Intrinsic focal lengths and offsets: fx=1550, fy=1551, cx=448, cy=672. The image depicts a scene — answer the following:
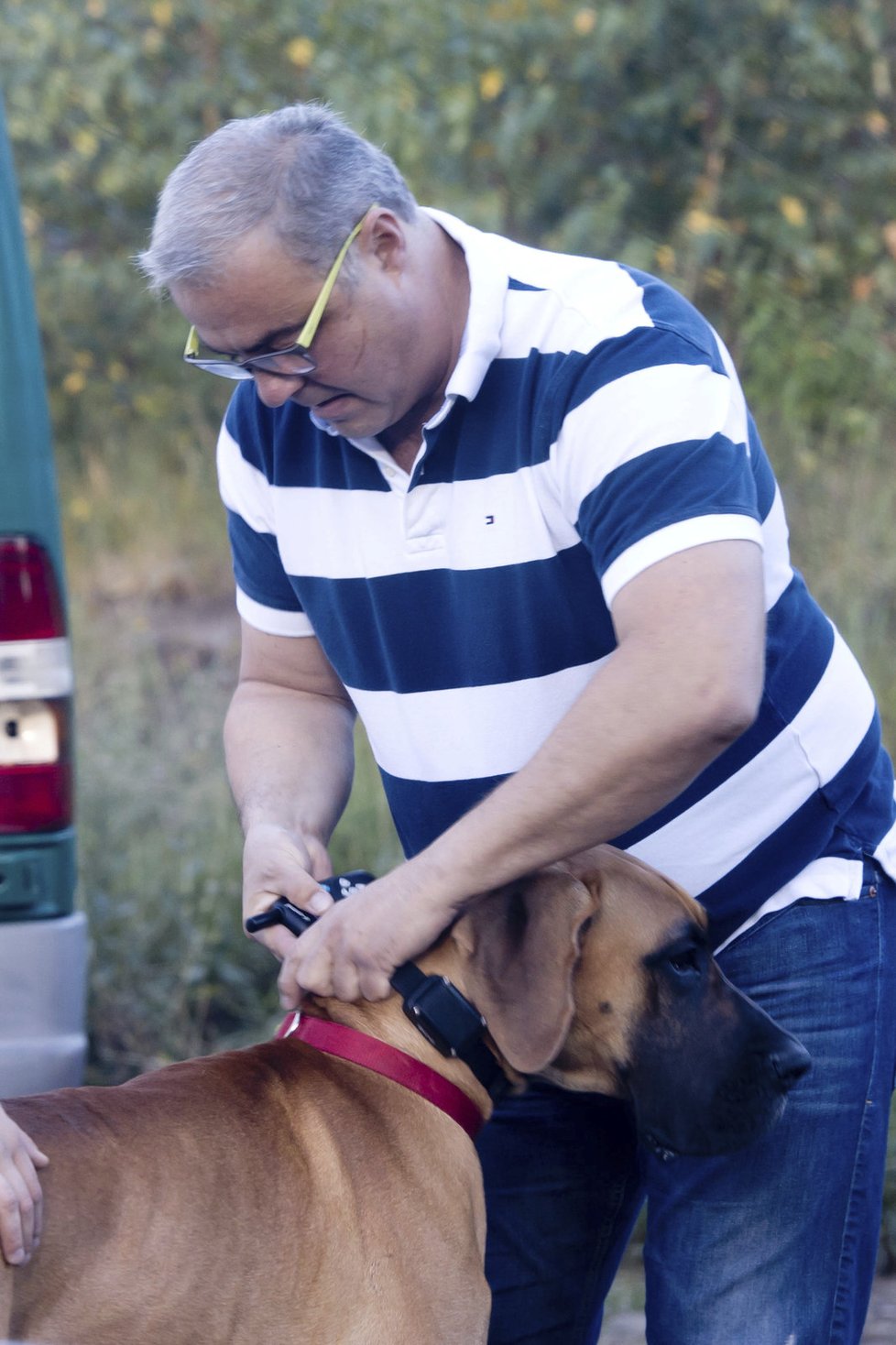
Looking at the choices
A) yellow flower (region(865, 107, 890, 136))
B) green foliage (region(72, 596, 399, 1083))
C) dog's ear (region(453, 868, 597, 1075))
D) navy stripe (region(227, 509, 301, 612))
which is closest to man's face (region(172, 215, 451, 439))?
navy stripe (region(227, 509, 301, 612))

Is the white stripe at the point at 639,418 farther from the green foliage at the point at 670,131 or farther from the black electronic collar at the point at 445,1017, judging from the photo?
the green foliage at the point at 670,131

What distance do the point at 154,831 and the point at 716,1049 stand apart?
118 inches

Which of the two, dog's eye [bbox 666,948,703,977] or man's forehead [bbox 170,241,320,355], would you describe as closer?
man's forehead [bbox 170,241,320,355]

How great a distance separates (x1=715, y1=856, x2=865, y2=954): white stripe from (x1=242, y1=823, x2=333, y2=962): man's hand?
0.66 metres

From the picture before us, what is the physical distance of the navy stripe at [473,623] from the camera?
6.96ft

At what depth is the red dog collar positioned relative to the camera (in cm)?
221

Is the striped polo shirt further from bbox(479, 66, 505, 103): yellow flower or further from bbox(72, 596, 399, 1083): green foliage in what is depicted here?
bbox(479, 66, 505, 103): yellow flower

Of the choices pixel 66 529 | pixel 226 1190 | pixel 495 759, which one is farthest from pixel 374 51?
pixel 226 1190

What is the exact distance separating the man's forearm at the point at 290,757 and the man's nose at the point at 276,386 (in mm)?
631

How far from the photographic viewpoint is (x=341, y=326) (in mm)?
2105

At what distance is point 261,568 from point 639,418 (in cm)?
83

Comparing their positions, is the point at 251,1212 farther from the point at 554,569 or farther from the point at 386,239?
the point at 386,239

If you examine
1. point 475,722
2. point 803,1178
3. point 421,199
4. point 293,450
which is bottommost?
point 803,1178

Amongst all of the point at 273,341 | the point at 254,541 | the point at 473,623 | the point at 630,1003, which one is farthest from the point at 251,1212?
the point at 273,341
